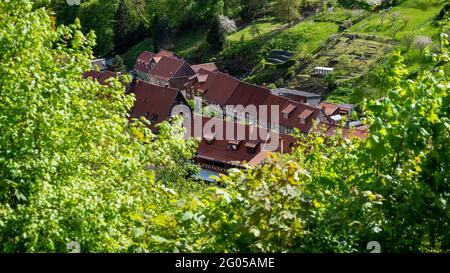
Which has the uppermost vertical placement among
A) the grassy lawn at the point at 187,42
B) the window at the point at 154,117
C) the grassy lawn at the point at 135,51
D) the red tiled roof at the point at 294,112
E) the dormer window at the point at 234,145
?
the dormer window at the point at 234,145

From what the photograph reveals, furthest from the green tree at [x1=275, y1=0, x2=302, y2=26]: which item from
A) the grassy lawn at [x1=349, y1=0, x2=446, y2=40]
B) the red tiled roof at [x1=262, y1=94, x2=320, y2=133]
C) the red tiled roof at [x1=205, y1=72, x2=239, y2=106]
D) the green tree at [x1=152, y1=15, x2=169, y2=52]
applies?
the red tiled roof at [x1=262, y1=94, x2=320, y2=133]

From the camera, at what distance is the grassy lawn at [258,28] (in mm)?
74113

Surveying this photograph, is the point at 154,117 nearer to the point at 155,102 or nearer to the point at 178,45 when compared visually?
the point at 155,102

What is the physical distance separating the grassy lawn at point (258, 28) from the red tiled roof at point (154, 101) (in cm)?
2845

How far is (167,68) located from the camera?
2559 inches

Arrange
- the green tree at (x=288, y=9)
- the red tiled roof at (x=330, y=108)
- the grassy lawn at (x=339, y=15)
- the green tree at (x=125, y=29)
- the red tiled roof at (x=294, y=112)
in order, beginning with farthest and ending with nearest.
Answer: the green tree at (x=125, y=29)
the green tree at (x=288, y=9)
the grassy lawn at (x=339, y=15)
the red tiled roof at (x=330, y=108)
the red tiled roof at (x=294, y=112)

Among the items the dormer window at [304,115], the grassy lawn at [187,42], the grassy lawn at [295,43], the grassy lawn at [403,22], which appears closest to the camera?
the dormer window at [304,115]

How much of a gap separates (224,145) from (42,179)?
29308 mm

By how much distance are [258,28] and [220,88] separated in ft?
77.0

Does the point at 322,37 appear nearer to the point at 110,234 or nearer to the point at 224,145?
the point at 224,145

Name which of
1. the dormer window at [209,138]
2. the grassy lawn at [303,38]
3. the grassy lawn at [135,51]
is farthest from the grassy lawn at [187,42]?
the dormer window at [209,138]

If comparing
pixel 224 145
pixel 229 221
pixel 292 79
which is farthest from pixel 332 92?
pixel 229 221

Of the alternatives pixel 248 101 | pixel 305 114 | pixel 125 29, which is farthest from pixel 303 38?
pixel 125 29

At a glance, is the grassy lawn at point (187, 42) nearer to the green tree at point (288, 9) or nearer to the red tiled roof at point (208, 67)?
the red tiled roof at point (208, 67)
